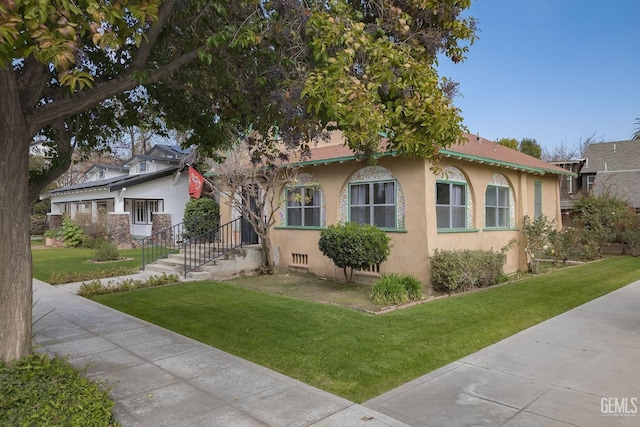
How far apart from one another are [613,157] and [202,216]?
26.0m

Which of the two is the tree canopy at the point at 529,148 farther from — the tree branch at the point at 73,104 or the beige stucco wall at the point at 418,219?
the tree branch at the point at 73,104

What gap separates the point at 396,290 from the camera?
29.9 ft

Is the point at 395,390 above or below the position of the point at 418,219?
below

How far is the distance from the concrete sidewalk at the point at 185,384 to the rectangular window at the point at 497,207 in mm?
10056

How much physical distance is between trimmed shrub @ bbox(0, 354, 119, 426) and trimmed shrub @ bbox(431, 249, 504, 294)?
8058 mm

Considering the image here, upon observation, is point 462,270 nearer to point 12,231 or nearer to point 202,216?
point 12,231

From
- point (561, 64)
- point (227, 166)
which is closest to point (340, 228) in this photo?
point (227, 166)

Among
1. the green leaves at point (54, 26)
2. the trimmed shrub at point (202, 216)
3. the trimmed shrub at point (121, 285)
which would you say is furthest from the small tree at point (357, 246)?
the trimmed shrub at point (202, 216)

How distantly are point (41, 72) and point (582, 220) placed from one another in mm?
20212

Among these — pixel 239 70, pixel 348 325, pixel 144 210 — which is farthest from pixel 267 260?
pixel 144 210

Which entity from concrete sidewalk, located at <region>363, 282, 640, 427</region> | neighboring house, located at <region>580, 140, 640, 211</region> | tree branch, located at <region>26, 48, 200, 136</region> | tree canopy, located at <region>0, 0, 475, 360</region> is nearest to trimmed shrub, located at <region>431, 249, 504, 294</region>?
concrete sidewalk, located at <region>363, 282, 640, 427</region>

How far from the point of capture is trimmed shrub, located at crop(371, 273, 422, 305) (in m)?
9.02

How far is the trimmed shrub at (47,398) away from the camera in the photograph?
3.34m

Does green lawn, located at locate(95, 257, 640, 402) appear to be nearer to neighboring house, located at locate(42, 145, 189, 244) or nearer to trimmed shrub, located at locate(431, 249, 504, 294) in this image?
trimmed shrub, located at locate(431, 249, 504, 294)
